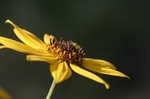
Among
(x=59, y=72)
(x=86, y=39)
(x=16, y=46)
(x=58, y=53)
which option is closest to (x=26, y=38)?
(x=58, y=53)

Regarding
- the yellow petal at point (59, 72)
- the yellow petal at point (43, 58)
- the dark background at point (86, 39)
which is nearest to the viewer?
the yellow petal at point (59, 72)

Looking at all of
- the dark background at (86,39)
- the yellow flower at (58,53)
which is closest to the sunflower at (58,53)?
the yellow flower at (58,53)

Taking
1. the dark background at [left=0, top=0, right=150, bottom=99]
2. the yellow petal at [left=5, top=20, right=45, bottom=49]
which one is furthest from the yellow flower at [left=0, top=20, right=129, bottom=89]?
the dark background at [left=0, top=0, right=150, bottom=99]

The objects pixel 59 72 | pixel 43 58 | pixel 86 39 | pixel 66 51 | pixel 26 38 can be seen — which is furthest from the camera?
pixel 86 39

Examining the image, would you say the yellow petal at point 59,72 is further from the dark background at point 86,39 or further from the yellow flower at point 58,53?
the dark background at point 86,39

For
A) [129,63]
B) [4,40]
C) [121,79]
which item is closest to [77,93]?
[121,79]

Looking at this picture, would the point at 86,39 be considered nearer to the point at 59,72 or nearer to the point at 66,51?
the point at 66,51

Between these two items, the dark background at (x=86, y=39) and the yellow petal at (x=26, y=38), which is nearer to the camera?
the yellow petal at (x=26, y=38)
